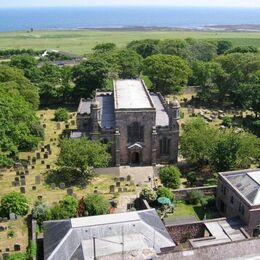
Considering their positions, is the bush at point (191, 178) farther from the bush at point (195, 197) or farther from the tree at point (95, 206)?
the tree at point (95, 206)

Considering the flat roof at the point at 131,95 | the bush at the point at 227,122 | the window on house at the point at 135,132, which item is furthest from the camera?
the bush at the point at 227,122

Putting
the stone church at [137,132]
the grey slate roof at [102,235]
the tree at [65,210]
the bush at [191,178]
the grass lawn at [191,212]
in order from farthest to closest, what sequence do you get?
the stone church at [137,132] → the bush at [191,178] → the grass lawn at [191,212] → the tree at [65,210] → the grey slate roof at [102,235]

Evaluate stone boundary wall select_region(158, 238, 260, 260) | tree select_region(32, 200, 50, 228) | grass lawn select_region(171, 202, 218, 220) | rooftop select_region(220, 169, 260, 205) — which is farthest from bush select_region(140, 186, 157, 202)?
stone boundary wall select_region(158, 238, 260, 260)

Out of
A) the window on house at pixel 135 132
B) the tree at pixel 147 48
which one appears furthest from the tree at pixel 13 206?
the tree at pixel 147 48

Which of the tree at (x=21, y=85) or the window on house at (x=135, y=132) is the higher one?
the tree at (x=21, y=85)

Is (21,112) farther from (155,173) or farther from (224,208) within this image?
(224,208)

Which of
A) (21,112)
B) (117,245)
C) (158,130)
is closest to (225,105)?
(158,130)

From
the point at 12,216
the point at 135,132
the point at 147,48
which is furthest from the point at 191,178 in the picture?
the point at 147,48

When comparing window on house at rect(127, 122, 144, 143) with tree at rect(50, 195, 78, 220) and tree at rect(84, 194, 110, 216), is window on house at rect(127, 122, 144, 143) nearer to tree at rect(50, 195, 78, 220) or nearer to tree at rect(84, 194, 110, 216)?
tree at rect(84, 194, 110, 216)
